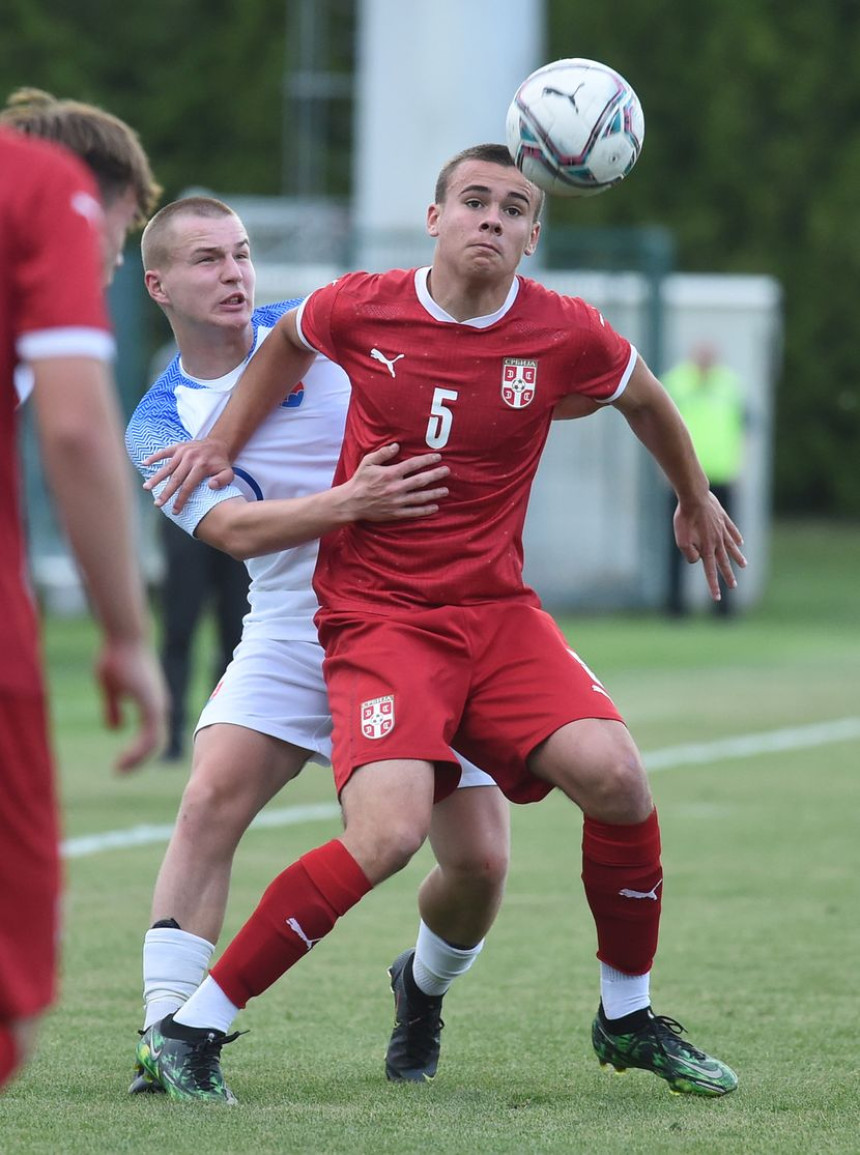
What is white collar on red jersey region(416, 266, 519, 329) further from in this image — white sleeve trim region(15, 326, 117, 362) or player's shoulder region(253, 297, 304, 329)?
white sleeve trim region(15, 326, 117, 362)

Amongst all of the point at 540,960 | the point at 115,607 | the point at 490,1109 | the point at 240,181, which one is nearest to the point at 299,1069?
the point at 490,1109

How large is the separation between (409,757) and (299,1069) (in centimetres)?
98

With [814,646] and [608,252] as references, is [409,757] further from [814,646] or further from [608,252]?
[608,252]

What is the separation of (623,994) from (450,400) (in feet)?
4.69

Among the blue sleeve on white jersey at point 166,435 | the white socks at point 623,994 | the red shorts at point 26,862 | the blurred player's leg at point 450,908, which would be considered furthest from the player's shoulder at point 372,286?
the red shorts at point 26,862

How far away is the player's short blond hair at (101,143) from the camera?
373cm

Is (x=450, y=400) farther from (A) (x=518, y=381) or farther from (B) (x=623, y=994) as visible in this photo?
(B) (x=623, y=994)

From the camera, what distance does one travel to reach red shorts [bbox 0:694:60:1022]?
308 centimetres

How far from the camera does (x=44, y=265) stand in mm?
3002

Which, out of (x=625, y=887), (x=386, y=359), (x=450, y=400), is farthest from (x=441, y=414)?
(x=625, y=887)

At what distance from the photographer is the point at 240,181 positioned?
35.7 meters

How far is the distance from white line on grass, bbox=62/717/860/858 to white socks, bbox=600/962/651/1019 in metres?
3.76

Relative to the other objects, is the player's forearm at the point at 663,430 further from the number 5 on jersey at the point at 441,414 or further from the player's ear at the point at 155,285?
→ the player's ear at the point at 155,285

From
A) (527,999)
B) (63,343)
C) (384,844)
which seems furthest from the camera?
(527,999)
